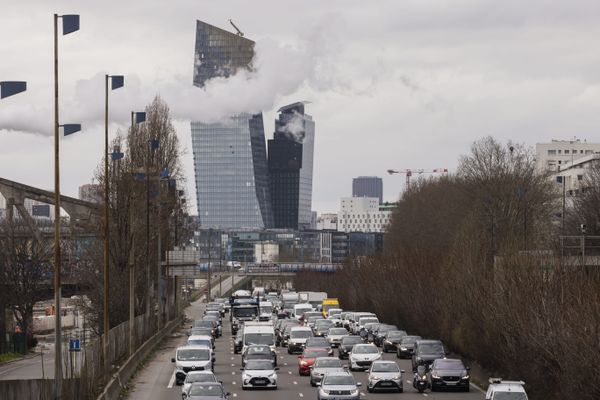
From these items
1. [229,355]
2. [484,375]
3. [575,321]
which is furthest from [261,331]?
[575,321]

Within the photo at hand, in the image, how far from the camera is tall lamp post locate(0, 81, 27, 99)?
35469mm

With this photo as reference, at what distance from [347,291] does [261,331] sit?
83870 millimetres

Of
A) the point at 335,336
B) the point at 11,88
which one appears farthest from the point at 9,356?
the point at 11,88

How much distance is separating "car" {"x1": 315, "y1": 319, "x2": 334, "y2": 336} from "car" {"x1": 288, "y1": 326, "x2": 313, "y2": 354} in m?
6.29

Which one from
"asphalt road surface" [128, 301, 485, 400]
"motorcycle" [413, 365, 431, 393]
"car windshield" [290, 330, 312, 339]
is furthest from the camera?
"car windshield" [290, 330, 312, 339]

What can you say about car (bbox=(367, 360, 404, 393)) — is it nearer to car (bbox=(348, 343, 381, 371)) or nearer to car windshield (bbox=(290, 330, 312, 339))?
car (bbox=(348, 343, 381, 371))

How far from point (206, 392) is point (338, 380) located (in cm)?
629

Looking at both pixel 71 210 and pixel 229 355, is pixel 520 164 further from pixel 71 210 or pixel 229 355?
pixel 229 355

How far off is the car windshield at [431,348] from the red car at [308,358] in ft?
17.3

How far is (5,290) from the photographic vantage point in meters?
107

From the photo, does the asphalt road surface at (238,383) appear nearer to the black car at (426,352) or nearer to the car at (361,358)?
the car at (361,358)

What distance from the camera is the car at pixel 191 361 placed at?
2384 inches

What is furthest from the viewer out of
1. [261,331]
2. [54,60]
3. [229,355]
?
[229,355]

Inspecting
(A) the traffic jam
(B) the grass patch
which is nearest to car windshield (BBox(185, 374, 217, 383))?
(A) the traffic jam
